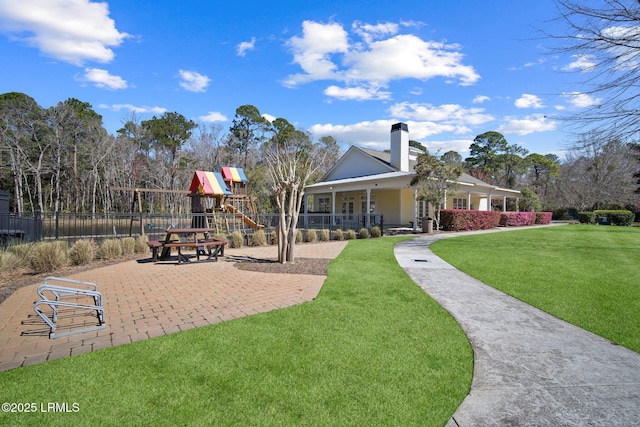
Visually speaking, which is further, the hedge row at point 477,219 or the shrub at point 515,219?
the shrub at point 515,219

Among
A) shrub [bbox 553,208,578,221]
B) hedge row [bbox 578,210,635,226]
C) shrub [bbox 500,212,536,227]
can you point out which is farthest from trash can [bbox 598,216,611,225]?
shrub [bbox 553,208,578,221]

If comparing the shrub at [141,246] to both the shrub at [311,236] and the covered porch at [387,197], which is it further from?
the covered porch at [387,197]

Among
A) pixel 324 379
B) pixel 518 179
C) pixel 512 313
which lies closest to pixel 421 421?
pixel 324 379

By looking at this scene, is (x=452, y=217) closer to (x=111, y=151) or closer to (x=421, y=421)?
(x=421, y=421)

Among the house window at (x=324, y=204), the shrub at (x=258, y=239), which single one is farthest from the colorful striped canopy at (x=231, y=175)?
the house window at (x=324, y=204)

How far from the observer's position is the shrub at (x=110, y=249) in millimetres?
9727

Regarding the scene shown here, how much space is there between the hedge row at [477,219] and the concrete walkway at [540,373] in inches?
685

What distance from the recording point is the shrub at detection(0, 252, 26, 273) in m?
7.29

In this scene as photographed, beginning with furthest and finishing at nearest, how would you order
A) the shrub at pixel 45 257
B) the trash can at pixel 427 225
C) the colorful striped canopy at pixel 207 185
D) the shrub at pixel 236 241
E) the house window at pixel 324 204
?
1. the house window at pixel 324 204
2. the trash can at pixel 427 225
3. the colorful striped canopy at pixel 207 185
4. the shrub at pixel 236 241
5. the shrub at pixel 45 257

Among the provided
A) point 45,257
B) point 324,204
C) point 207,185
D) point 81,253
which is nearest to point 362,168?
point 324,204

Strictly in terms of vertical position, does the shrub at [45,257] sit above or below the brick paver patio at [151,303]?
above

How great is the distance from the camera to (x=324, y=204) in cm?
3431

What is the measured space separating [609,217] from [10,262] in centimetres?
4271

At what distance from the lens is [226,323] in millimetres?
4344
